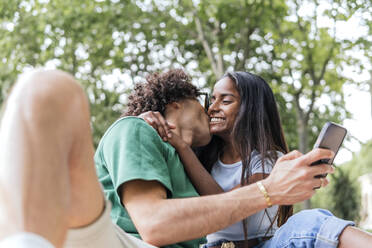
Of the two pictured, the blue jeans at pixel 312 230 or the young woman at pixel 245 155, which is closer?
the blue jeans at pixel 312 230

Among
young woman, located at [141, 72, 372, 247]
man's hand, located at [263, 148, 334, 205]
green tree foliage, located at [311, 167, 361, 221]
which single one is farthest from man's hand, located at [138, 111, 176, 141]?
green tree foliage, located at [311, 167, 361, 221]

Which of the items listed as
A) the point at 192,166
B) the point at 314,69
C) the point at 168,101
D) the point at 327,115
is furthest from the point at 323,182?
the point at 327,115

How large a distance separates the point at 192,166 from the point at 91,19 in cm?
856

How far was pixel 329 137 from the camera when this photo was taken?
6.34ft

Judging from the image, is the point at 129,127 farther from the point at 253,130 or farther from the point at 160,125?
the point at 253,130

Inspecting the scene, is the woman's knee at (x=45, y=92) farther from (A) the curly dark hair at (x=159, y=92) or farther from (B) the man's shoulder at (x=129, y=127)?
(A) the curly dark hair at (x=159, y=92)

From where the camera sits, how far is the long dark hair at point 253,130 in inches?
114

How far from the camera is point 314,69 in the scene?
9.99 m

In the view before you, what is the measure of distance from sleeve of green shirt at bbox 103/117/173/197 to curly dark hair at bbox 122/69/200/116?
0.73m

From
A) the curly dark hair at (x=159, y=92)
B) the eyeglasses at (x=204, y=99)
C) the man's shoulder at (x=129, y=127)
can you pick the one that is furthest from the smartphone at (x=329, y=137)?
the eyeglasses at (x=204, y=99)

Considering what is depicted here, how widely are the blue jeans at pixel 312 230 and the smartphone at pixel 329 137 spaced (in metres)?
0.24

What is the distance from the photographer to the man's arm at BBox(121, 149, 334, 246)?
1.80 m

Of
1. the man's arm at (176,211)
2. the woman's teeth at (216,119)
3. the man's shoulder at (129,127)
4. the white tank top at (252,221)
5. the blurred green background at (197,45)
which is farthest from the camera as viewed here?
the blurred green background at (197,45)

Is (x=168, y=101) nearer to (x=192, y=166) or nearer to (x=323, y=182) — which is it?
(x=192, y=166)
